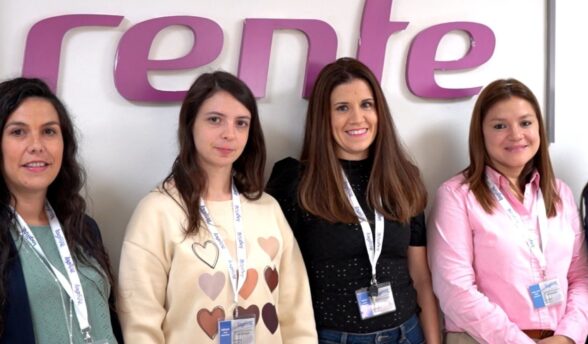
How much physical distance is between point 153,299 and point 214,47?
1065mm

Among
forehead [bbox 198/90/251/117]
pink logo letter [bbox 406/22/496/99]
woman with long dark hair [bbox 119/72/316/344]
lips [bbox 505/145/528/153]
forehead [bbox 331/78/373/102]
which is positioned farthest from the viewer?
pink logo letter [bbox 406/22/496/99]

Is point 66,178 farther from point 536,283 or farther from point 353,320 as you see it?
point 536,283

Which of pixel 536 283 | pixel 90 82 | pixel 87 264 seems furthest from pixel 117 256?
pixel 536 283

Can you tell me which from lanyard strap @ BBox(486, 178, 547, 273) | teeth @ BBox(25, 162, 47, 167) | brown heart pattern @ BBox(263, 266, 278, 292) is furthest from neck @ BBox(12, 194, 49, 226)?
lanyard strap @ BBox(486, 178, 547, 273)

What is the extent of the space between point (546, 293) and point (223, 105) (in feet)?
4.81

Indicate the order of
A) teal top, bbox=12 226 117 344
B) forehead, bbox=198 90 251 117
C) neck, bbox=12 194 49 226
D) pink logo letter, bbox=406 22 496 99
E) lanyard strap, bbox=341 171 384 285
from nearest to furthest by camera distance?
teal top, bbox=12 226 117 344 < neck, bbox=12 194 49 226 < forehead, bbox=198 90 251 117 < lanyard strap, bbox=341 171 384 285 < pink logo letter, bbox=406 22 496 99

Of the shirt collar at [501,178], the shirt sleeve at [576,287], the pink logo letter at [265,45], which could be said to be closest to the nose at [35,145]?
the pink logo letter at [265,45]

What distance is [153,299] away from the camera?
194cm

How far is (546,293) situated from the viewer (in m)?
2.27

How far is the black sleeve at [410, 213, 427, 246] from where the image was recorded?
7.86ft

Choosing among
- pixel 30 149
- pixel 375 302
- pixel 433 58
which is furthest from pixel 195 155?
pixel 433 58

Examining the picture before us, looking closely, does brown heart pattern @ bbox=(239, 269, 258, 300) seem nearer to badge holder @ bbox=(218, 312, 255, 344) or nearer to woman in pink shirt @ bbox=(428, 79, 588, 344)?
badge holder @ bbox=(218, 312, 255, 344)

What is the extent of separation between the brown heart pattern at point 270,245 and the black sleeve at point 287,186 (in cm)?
18

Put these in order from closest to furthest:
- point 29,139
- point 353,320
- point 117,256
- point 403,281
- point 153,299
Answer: point 29,139 → point 153,299 → point 353,320 → point 403,281 → point 117,256
